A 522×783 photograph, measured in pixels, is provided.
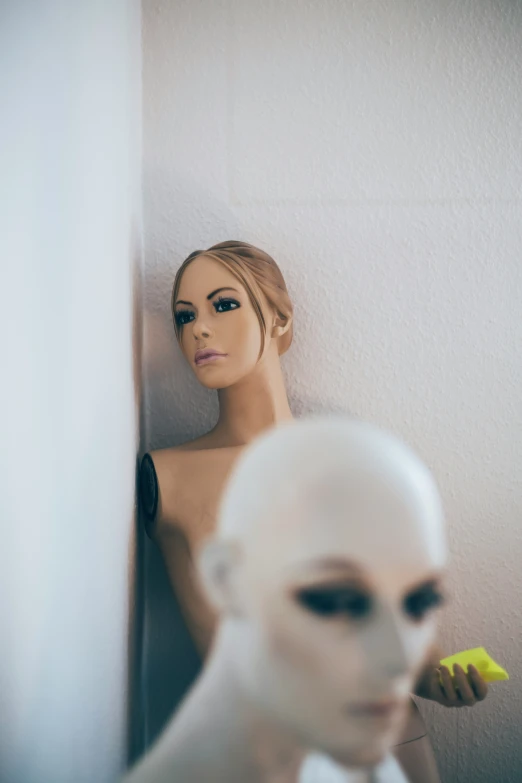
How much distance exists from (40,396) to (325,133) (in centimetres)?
108

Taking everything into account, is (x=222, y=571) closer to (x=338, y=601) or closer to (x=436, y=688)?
(x=338, y=601)

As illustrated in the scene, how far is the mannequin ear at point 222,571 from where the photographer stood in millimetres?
560

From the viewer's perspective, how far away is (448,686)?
0.98 m

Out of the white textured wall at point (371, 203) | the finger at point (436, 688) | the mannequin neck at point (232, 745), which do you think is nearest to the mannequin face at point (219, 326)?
the white textured wall at point (371, 203)

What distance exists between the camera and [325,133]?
5.19ft

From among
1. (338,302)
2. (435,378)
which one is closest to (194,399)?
(338,302)

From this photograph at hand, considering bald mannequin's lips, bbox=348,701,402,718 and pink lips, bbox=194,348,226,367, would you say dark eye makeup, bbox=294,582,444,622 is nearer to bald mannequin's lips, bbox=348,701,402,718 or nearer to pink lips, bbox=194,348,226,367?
bald mannequin's lips, bbox=348,701,402,718

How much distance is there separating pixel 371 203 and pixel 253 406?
1.99ft

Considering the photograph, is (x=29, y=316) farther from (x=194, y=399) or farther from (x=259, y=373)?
(x=194, y=399)

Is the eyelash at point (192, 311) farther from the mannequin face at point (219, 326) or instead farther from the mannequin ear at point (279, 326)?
the mannequin ear at point (279, 326)

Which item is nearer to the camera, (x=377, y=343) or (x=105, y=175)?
(x=105, y=175)

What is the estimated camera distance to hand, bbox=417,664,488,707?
0.95m

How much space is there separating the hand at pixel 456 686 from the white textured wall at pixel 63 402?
467 mm

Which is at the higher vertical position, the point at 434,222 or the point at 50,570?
the point at 434,222
